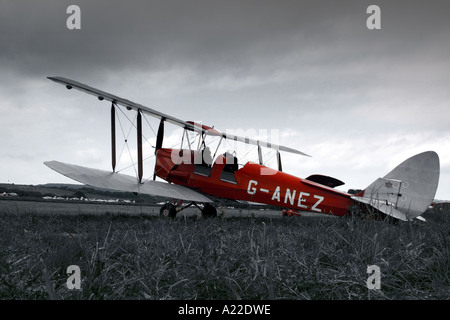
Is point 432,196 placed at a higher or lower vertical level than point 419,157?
lower

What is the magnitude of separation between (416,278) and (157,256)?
2.00 meters

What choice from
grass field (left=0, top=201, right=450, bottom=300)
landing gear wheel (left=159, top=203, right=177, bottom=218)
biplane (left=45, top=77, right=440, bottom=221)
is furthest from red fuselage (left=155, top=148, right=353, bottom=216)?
grass field (left=0, top=201, right=450, bottom=300)

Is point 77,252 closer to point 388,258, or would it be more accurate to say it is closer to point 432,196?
point 388,258

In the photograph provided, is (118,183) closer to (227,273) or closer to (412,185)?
(412,185)

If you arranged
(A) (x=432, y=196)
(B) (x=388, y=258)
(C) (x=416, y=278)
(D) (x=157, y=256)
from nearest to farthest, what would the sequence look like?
(C) (x=416, y=278), (B) (x=388, y=258), (D) (x=157, y=256), (A) (x=432, y=196)

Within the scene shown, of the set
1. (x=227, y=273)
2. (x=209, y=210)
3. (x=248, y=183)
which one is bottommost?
(x=209, y=210)

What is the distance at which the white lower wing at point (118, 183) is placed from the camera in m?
9.86

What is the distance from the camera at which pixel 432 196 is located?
895 cm

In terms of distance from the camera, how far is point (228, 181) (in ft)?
35.9

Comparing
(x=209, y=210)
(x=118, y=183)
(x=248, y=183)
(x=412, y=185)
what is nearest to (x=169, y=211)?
(x=209, y=210)

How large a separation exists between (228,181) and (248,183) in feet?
2.13

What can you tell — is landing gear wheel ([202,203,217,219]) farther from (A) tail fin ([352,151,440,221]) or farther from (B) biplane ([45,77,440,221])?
(A) tail fin ([352,151,440,221])
